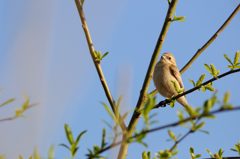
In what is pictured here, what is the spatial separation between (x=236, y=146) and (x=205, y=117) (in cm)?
87

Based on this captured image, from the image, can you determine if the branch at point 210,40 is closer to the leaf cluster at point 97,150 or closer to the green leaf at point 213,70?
the green leaf at point 213,70

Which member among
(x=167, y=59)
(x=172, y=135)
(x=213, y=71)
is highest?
(x=167, y=59)

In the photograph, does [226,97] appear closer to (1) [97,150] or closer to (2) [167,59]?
(1) [97,150]

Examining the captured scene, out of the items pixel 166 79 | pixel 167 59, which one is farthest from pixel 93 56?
pixel 167 59

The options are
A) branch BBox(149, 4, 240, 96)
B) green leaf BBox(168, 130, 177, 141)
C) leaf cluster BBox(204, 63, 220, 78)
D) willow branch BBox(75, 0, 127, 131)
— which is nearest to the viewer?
green leaf BBox(168, 130, 177, 141)

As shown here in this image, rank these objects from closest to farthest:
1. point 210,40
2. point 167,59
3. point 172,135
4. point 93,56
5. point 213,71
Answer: point 172,135, point 213,71, point 93,56, point 210,40, point 167,59

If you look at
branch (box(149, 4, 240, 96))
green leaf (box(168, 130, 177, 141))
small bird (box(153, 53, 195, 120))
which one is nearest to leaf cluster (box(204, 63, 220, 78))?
branch (box(149, 4, 240, 96))

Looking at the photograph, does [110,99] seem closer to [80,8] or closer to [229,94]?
[80,8]

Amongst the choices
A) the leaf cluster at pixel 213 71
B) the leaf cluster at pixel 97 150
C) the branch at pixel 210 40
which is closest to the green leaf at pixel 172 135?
the leaf cluster at pixel 97 150

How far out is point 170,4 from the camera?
2838mm

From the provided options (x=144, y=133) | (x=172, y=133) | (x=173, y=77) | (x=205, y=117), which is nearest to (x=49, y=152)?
(x=144, y=133)

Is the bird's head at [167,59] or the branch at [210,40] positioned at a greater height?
the bird's head at [167,59]

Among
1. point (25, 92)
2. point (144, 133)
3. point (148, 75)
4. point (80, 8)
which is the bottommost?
point (144, 133)

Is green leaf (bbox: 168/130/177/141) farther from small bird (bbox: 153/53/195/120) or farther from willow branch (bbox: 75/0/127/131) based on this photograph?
small bird (bbox: 153/53/195/120)
